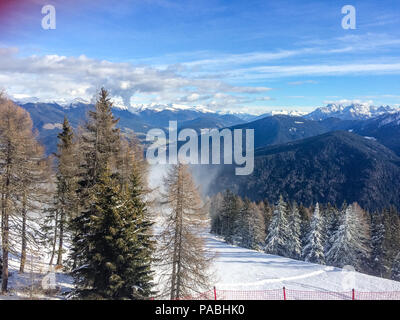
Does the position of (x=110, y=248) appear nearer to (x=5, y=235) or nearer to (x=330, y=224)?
(x=5, y=235)

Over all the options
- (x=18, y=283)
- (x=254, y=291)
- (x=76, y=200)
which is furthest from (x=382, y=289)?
(x=18, y=283)

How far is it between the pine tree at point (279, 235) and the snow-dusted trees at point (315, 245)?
432cm

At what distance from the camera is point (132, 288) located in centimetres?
1788

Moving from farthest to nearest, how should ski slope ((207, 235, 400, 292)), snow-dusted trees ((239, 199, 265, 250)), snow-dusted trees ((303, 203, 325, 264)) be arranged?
1. snow-dusted trees ((239, 199, 265, 250))
2. snow-dusted trees ((303, 203, 325, 264))
3. ski slope ((207, 235, 400, 292))

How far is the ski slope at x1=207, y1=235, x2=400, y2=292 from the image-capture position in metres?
26.2

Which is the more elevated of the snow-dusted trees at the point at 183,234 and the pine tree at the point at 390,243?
the snow-dusted trees at the point at 183,234

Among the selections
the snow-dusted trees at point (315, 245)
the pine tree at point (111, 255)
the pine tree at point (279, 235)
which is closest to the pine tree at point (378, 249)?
the snow-dusted trees at point (315, 245)

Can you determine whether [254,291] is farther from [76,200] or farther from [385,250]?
[385,250]

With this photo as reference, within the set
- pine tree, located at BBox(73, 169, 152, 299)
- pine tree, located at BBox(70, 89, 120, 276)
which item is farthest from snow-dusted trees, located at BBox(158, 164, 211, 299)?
pine tree, located at BBox(70, 89, 120, 276)

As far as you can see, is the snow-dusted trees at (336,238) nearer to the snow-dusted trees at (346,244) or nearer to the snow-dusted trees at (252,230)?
the snow-dusted trees at (346,244)

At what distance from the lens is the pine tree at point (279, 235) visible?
5475cm

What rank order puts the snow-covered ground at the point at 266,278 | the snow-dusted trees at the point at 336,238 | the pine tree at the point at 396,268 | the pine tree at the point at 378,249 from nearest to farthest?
1. the snow-covered ground at the point at 266,278
2. the snow-dusted trees at the point at 336,238
3. the pine tree at the point at 396,268
4. the pine tree at the point at 378,249

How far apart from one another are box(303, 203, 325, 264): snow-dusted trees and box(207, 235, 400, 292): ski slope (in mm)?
14149

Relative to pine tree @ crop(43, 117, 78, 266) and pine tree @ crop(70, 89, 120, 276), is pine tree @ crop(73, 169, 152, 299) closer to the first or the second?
pine tree @ crop(70, 89, 120, 276)
